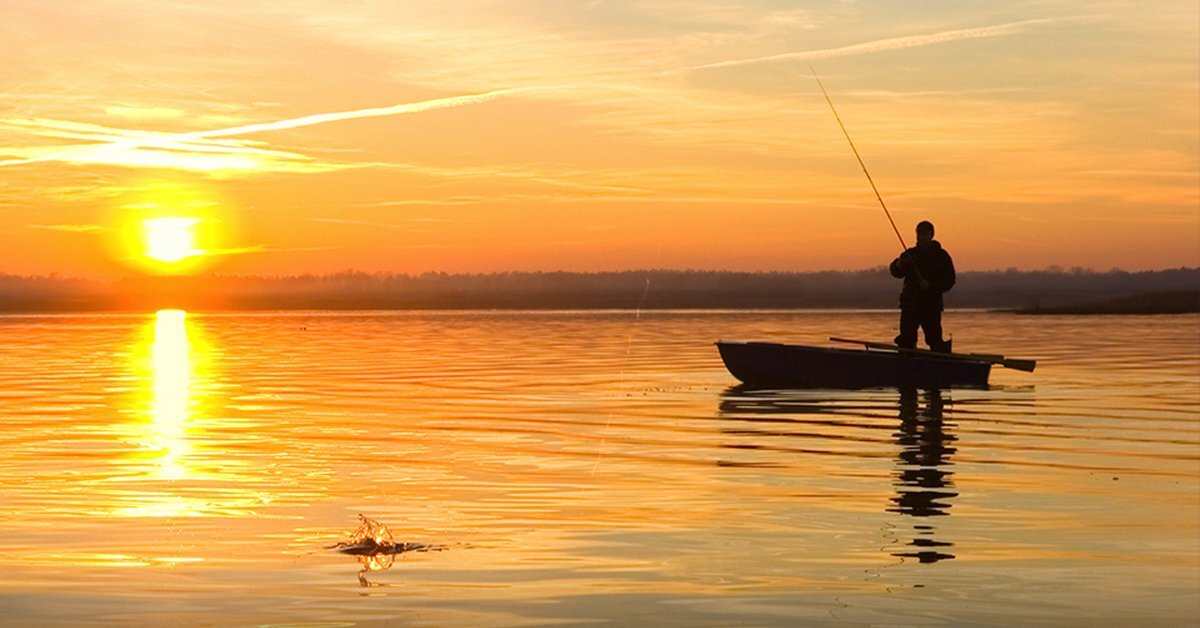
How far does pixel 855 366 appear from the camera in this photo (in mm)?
28375

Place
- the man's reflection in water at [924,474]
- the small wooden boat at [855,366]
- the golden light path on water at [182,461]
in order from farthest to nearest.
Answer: the small wooden boat at [855,366] → the golden light path on water at [182,461] → the man's reflection in water at [924,474]

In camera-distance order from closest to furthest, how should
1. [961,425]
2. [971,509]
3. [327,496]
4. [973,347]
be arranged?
[971,509] → [327,496] → [961,425] → [973,347]

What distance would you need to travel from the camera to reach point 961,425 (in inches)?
838

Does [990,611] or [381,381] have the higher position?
[381,381]

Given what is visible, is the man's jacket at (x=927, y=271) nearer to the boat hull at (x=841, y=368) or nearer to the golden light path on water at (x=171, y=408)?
the boat hull at (x=841, y=368)

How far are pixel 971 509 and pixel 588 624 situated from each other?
5.26 m

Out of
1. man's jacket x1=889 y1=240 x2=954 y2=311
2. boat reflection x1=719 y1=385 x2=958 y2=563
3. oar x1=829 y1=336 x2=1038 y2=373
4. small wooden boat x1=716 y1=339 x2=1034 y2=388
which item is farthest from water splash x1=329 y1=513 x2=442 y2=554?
small wooden boat x1=716 y1=339 x2=1034 y2=388

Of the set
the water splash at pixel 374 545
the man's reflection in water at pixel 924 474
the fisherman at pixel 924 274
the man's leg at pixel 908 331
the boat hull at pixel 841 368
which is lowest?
the water splash at pixel 374 545

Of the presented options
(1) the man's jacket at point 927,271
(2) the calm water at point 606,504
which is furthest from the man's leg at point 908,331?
(2) the calm water at point 606,504

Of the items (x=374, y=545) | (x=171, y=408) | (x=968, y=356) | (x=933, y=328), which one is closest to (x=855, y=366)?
(x=933, y=328)

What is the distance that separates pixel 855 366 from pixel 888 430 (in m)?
7.85

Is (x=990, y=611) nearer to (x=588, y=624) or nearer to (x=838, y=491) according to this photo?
(x=588, y=624)

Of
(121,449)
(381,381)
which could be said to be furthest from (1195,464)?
→ (381,381)

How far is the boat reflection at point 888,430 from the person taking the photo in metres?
12.9
